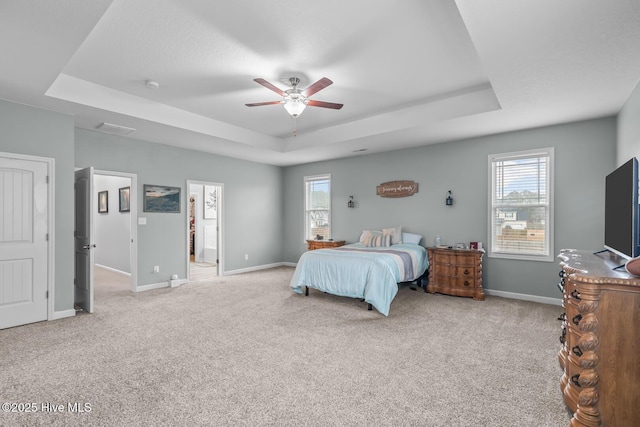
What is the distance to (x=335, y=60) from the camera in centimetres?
327

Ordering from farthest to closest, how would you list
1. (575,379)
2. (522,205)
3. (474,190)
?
(474,190) → (522,205) → (575,379)

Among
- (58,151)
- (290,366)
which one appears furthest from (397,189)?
(58,151)

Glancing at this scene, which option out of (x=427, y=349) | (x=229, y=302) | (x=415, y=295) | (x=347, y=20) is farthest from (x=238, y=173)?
(x=427, y=349)

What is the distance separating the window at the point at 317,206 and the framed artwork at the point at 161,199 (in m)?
3.05

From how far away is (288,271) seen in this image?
7398 mm

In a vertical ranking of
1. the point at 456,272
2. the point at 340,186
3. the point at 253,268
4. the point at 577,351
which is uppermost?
the point at 340,186

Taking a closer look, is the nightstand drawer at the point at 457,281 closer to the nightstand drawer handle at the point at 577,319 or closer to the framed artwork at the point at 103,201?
the nightstand drawer handle at the point at 577,319

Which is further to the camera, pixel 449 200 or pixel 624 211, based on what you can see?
pixel 449 200

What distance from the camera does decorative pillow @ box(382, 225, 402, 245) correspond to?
5941mm

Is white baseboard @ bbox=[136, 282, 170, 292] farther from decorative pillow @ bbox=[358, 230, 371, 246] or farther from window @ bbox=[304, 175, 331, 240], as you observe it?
decorative pillow @ bbox=[358, 230, 371, 246]

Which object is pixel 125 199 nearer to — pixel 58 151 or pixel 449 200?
pixel 58 151

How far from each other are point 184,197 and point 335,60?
14.1ft

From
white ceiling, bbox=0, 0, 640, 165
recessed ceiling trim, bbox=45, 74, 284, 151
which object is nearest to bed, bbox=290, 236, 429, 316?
white ceiling, bbox=0, 0, 640, 165

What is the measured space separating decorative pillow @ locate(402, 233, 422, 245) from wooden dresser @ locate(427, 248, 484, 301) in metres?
0.55
